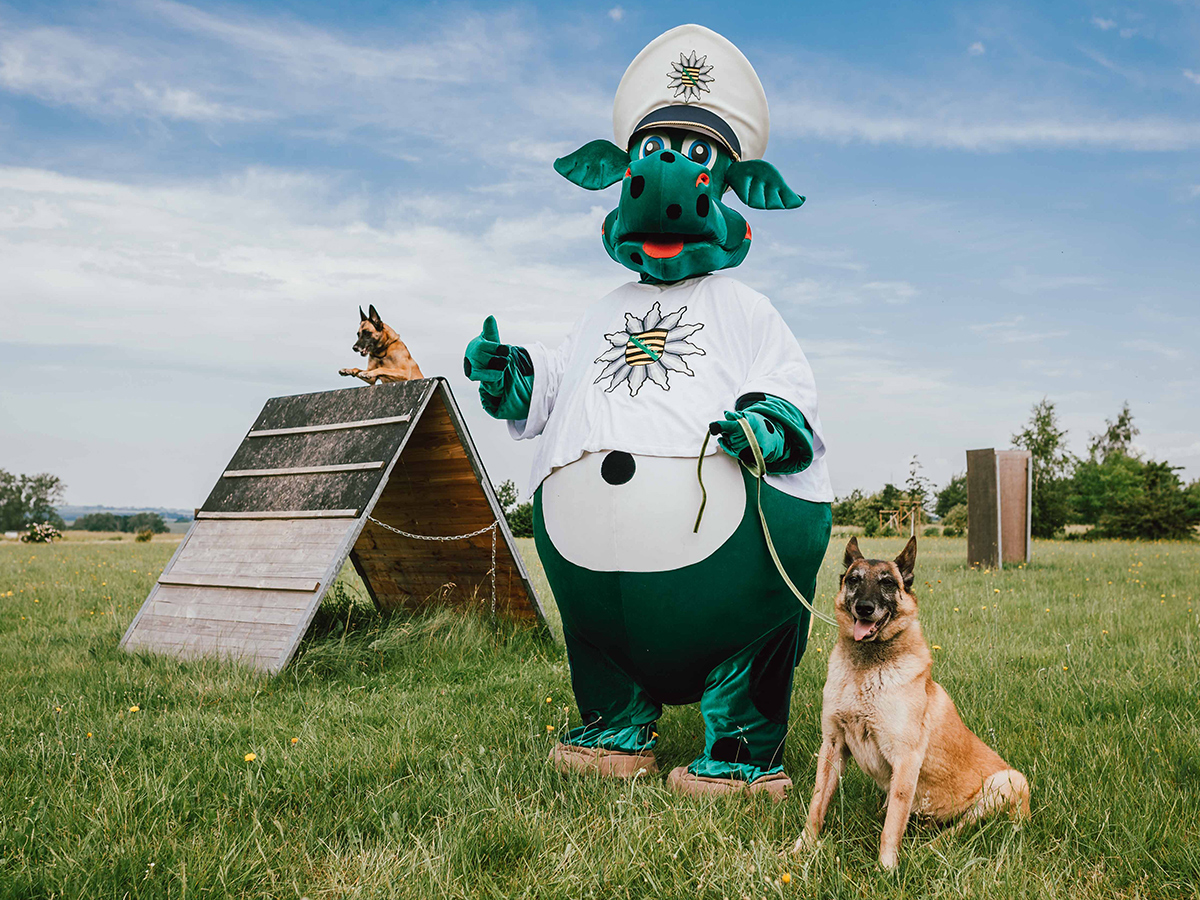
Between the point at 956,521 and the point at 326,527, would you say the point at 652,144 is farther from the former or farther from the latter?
the point at 956,521

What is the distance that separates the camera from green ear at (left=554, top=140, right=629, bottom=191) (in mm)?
3559

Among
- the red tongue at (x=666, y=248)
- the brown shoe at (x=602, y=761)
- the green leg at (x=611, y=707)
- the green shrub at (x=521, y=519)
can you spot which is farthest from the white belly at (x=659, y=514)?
the green shrub at (x=521, y=519)

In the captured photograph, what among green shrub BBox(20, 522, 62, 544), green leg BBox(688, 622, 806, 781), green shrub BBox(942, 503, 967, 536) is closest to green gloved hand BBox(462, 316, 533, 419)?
green leg BBox(688, 622, 806, 781)

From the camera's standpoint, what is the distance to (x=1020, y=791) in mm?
2725

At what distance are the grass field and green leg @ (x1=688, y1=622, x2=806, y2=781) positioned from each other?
0.17 m

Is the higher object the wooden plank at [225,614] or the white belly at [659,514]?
the white belly at [659,514]

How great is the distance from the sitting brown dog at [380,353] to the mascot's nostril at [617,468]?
3.17m

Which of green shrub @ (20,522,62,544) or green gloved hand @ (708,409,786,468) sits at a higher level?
green gloved hand @ (708,409,786,468)

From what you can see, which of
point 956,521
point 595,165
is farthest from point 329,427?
point 956,521

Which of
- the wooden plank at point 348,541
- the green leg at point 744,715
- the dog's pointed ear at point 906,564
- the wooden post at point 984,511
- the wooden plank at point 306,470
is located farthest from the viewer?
the wooden post at point 984,511

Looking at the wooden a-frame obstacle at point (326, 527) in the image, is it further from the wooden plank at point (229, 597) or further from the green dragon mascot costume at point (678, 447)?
the green dragon mascot costume at point (678, 447)

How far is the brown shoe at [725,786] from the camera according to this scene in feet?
9.46

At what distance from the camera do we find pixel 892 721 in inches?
97.0

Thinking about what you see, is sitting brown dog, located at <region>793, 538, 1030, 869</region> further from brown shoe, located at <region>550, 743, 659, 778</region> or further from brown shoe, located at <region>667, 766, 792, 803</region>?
brown shoe, located at <region>550, 743, 659, 778</region>
